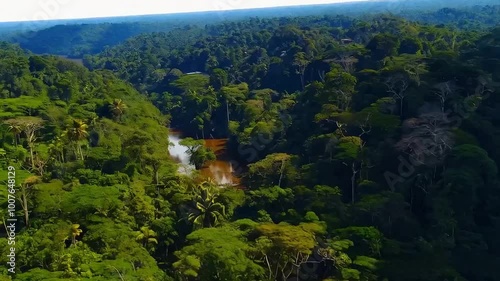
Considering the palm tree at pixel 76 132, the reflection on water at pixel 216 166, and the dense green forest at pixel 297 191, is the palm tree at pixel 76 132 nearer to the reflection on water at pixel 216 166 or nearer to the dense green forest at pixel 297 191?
the dense green forest at pixel 297 191

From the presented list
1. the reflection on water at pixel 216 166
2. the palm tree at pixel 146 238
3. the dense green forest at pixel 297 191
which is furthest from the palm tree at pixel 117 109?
the palm tree at pixel 146 238

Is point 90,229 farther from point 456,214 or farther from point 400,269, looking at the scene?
point 456,214

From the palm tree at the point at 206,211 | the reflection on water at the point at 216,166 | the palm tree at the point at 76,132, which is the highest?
the palm tree at the point at 76,132

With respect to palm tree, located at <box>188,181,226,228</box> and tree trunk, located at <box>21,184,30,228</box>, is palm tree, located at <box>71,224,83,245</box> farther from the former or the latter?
palm tree, located at <box>188,181,226,228</box>

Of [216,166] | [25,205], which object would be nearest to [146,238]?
[25,205]

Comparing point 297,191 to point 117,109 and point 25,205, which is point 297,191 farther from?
point 117,109

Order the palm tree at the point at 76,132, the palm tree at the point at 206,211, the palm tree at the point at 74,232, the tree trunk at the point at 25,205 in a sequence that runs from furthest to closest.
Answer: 1. the palm tree at the point at 76,132
2. the palm tree at the point at 206,211
3. the tree trunk at the point at 25,205
4. the palm tree at the point at 74,232

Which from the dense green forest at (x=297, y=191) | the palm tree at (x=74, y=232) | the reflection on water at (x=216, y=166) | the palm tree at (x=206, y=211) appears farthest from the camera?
the reflection on water at (x=216, y=166)

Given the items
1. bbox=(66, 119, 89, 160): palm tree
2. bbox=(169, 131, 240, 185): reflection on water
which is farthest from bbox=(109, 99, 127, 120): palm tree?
bbox=(66, 119, 89, 160): palm tree
